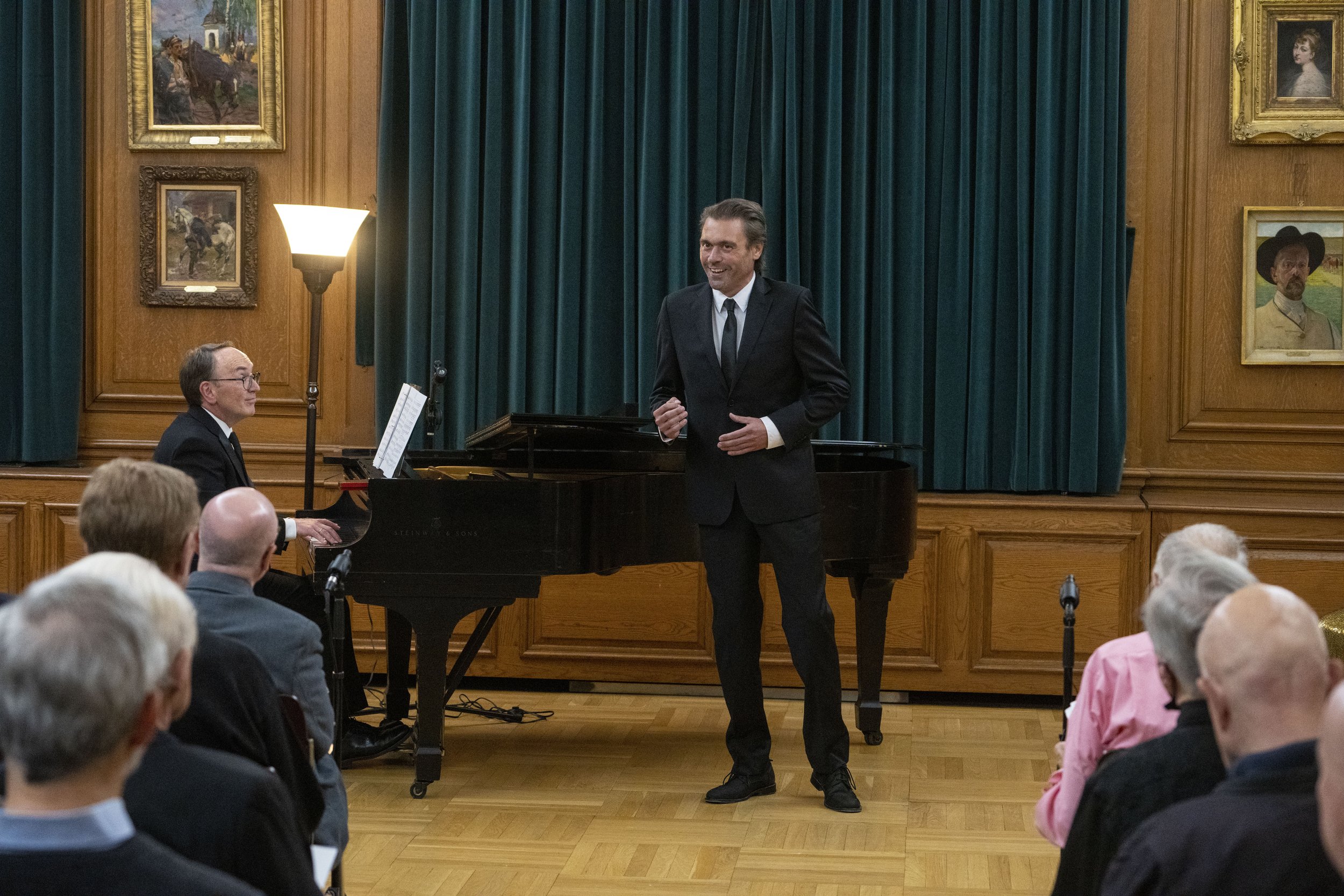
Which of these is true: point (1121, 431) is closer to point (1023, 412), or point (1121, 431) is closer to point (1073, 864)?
point (1023, 412)

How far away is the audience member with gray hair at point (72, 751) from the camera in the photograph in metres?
1.30

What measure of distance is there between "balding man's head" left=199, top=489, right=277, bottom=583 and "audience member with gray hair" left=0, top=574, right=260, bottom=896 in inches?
44.4

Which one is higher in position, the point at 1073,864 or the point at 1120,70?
the point at 1120,70

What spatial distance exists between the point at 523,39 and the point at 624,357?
1.36 metres

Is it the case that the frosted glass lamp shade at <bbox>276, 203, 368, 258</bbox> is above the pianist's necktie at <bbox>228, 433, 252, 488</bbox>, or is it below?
above

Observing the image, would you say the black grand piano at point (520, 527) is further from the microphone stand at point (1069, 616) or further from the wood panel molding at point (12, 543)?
the wood panel molding at point (12, 543)

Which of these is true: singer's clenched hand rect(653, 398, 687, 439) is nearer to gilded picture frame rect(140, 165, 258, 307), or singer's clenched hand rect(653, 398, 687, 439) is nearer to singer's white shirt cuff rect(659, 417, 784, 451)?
singer's white shirt cuff rect(659, 417, 784, 451)

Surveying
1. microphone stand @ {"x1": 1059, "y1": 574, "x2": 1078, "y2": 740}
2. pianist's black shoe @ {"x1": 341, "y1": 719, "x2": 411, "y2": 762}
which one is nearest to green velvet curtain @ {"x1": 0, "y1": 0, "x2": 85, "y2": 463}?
pianist's black shoe @ {"x1": 341, "y1": 719, "x2": 411, "y2": 762}

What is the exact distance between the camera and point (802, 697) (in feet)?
19.1

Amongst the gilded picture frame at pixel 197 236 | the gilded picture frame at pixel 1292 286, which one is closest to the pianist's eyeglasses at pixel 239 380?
the gilded picture frame at pixel 197 236

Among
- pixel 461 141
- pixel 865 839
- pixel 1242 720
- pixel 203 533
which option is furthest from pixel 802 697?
pixel 1242 720

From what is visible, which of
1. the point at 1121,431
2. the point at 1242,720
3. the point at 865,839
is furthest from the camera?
the point at 1121,431

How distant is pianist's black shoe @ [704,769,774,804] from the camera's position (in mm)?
4207

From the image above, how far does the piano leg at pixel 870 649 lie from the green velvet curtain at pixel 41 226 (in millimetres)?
3488
